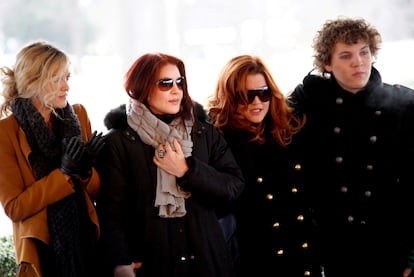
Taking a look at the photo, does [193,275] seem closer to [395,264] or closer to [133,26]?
[395,264]

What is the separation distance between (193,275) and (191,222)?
0.26m

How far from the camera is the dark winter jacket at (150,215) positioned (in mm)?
3160

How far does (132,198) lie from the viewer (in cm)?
323

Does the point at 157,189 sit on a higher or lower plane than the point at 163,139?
lower

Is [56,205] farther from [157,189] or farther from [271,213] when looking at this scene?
[271,213]

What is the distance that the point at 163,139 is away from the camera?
323 cm

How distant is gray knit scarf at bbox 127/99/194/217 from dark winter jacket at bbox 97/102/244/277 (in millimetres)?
36

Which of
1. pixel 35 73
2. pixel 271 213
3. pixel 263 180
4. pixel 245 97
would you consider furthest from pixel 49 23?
pixel 271 213

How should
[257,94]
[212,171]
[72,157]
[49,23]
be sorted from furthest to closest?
[49,23] < [257,94] < [212,171] < [72,157]

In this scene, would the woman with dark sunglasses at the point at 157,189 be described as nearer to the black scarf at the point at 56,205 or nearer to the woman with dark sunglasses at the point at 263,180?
the black scarf at the point at 56,205

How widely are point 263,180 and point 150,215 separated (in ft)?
2.30

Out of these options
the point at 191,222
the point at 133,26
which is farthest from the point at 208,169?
the point at 133,26

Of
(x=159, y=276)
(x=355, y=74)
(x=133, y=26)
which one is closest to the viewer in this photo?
(x=159, y=276)

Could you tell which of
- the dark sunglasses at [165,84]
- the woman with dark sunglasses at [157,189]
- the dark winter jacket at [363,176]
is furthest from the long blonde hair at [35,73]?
the dark winter jacket at [363,176]
